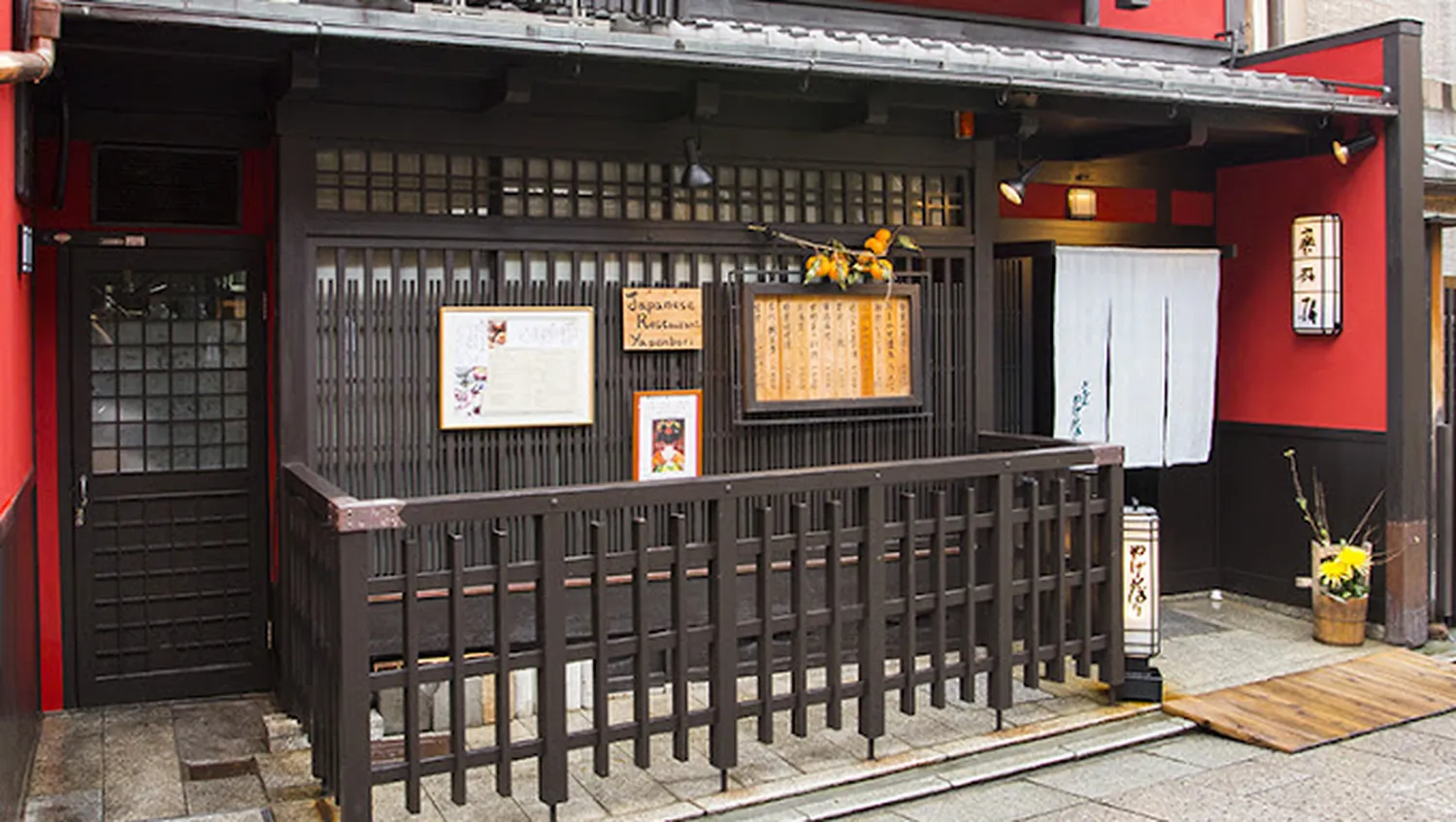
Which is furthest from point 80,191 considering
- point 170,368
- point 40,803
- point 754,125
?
point 754,125

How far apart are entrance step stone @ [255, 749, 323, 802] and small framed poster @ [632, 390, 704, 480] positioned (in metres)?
2.64

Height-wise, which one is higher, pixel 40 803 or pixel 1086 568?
pixel 1086 568

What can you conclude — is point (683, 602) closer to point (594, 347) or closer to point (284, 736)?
point (594, 347)

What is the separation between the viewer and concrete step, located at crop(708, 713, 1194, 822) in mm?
6747

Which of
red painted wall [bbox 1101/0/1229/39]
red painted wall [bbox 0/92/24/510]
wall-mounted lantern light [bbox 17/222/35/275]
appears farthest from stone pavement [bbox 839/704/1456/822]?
red painted wall [bbox 1101/0/1229/39]

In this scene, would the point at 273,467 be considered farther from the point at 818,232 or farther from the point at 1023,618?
the point at 1023,618

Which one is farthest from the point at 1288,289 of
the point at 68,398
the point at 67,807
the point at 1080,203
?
the point at 67,807

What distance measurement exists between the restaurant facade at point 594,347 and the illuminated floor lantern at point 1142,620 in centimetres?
23

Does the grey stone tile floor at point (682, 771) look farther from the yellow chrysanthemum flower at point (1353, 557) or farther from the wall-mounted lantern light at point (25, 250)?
the wall-mounted lantern light at point (25, 250)

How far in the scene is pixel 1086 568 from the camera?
26.8ft

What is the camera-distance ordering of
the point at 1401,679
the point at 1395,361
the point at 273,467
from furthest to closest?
the point at 1395,361 → the point at 1401,679 → the point at 273,467

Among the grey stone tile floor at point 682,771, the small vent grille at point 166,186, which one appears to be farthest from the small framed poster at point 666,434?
the small vent grille at point 166,186

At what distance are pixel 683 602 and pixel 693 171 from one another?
9.85ft

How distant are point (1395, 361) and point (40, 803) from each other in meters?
9.57
